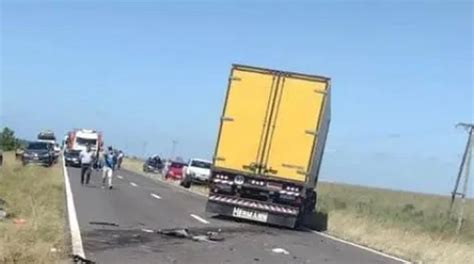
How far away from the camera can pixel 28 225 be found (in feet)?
54.0

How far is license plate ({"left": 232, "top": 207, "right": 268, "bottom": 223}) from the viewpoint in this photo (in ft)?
76.6

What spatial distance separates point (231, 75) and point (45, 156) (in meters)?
39.4

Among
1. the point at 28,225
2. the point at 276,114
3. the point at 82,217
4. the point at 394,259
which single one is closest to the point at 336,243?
the point at 394,259

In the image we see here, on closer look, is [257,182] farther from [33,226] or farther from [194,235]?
[33,226]

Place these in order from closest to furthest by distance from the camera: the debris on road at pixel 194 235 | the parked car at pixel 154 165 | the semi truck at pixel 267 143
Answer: the debris on road at pixel 194 235, the semi truck at pixel 267 143, the parked car at pixel 154 165

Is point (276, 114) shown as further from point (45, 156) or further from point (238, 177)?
point (45, 156)

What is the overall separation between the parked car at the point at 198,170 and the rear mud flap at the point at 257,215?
2608 centimetres

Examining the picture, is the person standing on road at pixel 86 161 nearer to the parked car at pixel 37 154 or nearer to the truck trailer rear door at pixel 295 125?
the truck trailer rear door at pixel 295 125

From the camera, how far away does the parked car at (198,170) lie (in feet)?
163

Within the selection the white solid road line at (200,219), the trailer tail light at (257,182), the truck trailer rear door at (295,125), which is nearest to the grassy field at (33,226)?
the white solid road line at (200,219)

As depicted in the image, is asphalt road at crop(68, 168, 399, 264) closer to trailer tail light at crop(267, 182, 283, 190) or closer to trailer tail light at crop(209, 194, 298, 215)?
trailer tail light at crop(209, 194, 298, 215)

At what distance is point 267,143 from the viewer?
2302 cm

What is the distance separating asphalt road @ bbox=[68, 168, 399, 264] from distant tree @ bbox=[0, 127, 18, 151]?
301ft

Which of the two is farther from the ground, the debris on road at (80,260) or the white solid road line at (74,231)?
the debris on road at (80,260)
